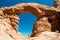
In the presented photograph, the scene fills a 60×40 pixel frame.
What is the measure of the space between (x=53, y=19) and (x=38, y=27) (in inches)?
122

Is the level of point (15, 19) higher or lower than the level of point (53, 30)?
higher

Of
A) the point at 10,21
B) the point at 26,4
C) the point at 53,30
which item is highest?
the point at 26,4

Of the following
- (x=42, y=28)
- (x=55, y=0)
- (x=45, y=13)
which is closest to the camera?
(x=42, y=28)

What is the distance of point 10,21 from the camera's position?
1123 inches

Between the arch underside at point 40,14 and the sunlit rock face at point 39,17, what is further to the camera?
the arch underside at point 40,14

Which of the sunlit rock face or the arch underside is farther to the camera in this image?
the arch underside

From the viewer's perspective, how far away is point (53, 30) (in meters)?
28.0

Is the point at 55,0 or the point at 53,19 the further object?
the point at 55,0

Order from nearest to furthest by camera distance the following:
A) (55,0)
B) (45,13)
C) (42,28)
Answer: (42,28) → (45,13) → (55,0)

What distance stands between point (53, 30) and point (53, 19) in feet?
6.75

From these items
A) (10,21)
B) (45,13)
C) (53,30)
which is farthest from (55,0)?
(10,21)

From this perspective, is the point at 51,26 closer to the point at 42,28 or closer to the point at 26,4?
the point at 42,28

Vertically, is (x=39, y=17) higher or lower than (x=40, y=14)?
lower

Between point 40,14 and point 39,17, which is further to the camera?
point 39,17
